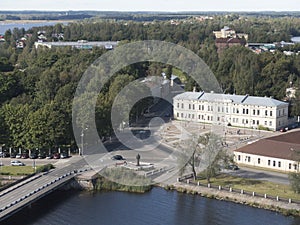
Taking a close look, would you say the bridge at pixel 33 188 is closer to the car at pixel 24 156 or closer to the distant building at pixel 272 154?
the car at pixel 24 156

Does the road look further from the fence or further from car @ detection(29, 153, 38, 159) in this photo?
car @ detection(29, 153, 38, 159)

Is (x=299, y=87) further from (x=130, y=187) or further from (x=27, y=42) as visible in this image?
(x=27, y=42)

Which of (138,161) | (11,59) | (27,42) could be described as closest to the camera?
(138,161)

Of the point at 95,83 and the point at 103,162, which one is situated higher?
the point at 95,83

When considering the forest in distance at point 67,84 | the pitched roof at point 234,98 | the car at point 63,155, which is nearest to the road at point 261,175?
the car at point 63,155

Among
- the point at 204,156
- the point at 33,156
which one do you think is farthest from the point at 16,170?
the point at 204,156

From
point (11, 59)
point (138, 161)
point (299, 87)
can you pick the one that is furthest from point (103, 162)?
point (11, 59)
